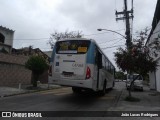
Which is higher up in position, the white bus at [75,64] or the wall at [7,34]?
the wall at [7,34]

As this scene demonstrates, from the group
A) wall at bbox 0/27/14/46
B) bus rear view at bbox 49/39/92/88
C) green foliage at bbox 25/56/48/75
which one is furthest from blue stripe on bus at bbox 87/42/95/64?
wall at bbox 0/27/14/46

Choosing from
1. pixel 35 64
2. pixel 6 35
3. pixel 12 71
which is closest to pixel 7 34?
pixel 6 35

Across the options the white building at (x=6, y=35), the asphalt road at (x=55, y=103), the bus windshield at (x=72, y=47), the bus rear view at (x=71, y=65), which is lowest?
the asphalt road at (x=55, y=103)

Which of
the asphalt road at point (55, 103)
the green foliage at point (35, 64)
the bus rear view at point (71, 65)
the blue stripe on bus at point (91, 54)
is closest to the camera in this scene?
the asphalt road at point (55, 103)

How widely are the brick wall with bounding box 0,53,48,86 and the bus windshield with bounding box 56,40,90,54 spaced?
13972 mm

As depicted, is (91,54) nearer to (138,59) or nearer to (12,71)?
(138,59)

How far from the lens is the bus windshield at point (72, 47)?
549 inches

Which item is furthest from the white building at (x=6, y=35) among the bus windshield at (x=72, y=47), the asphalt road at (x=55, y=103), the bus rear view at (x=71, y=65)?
the bus rear view at (x=71, y=65)

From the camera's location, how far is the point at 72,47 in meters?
14.3

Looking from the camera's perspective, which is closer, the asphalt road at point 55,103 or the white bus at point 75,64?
the asphalt road at point 55,103

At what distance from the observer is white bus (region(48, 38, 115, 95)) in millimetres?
13359

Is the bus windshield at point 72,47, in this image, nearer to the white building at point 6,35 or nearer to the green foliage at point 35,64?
the green foliage at point 35,64

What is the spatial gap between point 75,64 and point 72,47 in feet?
3.82

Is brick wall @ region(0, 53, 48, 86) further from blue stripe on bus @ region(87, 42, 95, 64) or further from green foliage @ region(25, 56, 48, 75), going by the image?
blue stripe on bus @ region(87, 42, 95, 64)
